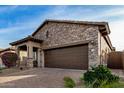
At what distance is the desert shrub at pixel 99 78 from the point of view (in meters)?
9.02

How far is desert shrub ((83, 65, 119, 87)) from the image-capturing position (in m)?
9.02

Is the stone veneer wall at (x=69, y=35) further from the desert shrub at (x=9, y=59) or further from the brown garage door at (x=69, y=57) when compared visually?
the desert shrub at (x=9, y=59)

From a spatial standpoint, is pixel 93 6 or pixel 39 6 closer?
pixel 93 6

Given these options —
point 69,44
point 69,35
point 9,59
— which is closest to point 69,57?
point 69,44

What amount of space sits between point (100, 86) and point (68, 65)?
730 cm

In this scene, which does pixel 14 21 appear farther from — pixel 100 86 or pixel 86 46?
pixel 100 86

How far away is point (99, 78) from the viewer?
941 centimetres

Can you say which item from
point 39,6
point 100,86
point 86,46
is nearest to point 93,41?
point 86,46

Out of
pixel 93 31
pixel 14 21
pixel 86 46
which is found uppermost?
pixel 14 21

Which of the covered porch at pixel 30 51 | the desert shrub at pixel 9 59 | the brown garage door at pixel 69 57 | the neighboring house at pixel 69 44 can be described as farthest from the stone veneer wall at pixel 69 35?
the desert shrub at pixel 9 59

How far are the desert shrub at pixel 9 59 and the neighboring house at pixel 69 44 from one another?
64 centimetres
